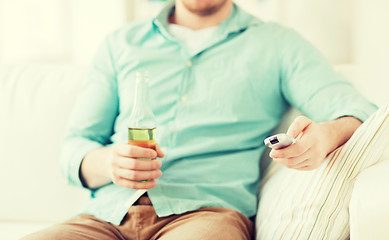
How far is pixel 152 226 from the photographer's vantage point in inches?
38.9

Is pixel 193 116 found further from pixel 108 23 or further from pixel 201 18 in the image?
pixel 108 23

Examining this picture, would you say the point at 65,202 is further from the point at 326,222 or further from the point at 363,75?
the point at 363,75

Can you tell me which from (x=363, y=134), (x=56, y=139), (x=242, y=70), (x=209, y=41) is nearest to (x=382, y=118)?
(x=363, y=134)

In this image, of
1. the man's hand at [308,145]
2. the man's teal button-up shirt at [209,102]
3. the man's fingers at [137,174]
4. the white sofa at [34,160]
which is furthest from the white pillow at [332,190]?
the white sofa at [34,160]

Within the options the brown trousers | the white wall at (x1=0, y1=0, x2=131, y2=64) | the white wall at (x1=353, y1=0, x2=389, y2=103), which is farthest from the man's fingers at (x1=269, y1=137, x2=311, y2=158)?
the white wall at (x1=0, y1=0, x2=131, y2=64)

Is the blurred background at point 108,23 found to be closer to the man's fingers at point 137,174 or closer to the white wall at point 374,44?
the white wall at point 374,44

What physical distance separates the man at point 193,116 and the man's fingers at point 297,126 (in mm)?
78

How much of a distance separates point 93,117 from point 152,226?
0.42 meters

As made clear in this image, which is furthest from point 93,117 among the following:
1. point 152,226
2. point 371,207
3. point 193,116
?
point 371,207

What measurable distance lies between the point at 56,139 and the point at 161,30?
0.52 meters

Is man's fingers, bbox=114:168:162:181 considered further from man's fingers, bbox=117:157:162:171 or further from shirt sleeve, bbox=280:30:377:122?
shirt sleeve, bbox=280:30:377:122

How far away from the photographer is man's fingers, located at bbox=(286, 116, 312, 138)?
2.67 feet

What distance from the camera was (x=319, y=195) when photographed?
2.86ft

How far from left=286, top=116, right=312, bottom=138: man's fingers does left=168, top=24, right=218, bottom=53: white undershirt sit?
529 mm
